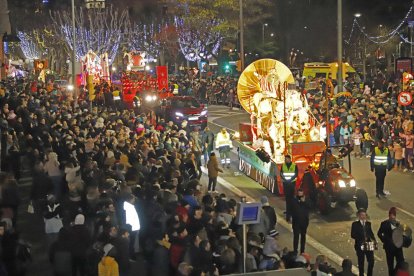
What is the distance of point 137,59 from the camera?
159 feet

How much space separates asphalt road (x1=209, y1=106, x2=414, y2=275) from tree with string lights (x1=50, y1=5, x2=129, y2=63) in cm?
3836

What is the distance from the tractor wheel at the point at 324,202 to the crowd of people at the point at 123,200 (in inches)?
122

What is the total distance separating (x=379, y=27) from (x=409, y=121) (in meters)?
33.3

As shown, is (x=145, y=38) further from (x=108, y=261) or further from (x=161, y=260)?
(x=108, y=261)

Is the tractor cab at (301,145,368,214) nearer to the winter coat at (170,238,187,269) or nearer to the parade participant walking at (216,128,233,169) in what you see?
the parade participant walking at (216,128,233,169)

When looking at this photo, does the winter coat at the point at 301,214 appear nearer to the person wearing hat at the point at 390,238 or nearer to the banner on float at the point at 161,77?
the person wearing hat at the point at 390,238

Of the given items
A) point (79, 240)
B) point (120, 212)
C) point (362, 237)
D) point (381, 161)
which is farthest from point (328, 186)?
point (79, 240)

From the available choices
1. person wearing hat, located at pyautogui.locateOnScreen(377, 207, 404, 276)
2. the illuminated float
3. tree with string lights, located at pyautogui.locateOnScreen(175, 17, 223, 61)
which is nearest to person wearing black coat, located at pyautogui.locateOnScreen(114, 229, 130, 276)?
person wearing hat, located at pyautogui.locateOnScreen(377, 207, 404, 276)

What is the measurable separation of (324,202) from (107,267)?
868 centimetres

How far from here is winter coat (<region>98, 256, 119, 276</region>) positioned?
1076 centimetres

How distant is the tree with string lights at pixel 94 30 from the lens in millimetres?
62938

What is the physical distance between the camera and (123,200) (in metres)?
13.7

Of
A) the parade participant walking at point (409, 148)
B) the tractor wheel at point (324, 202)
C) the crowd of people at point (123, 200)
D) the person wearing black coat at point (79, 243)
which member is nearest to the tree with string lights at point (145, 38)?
the crowd of people at point (123, 200)

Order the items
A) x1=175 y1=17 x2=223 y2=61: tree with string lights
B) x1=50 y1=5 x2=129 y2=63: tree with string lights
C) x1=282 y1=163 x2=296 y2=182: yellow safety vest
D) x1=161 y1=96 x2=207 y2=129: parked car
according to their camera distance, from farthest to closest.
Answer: x1=50 y1=5 x2=129 y2=63: tree with string lights, x1=175 y1=17 x2=223 y2=61: tree with string lights, x1=161 y1=96 x2=207 y2=129: parked car, x1=282 y1=163 x2=296 y2=182: yellow safety vest
